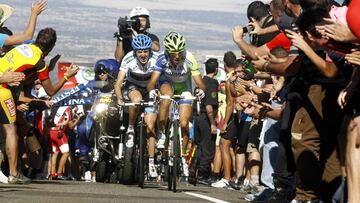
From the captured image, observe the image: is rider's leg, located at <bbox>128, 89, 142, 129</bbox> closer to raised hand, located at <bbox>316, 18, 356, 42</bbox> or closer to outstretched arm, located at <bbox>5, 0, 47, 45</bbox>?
outstretched arm, located at <bbox>5, 0, 47, 45</bbox>

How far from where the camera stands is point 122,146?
840 inches

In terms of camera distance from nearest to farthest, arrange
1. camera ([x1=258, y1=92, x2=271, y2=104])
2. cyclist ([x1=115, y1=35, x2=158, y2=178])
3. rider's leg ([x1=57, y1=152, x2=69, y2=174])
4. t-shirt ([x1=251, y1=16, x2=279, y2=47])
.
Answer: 1. camera ([x1=258, y1=92, x2=271, y2=104])
2. t-shirt ([x1=251, y1=16, x2=279, y2=47])
3. cyclist ([x1=115, y1=35, x2=158, y2=178])
4. rider's leg ([x1=57, y1=152, x2=69, y2=174])

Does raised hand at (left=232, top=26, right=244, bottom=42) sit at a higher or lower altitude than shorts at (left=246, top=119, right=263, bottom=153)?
higher

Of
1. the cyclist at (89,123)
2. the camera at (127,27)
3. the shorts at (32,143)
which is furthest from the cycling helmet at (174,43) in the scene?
the cyclist at (89,123)

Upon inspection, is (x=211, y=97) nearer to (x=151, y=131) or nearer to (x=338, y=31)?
(x=151, y=131)

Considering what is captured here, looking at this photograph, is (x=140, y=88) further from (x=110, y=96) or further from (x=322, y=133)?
(x=322, y=133)

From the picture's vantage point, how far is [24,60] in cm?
1920

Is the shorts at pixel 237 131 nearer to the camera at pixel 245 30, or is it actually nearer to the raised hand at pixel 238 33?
the camera at pixel 245 30

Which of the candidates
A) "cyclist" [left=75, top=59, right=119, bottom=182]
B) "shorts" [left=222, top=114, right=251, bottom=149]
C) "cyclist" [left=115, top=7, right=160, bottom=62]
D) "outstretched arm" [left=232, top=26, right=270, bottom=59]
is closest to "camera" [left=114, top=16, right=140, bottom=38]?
"cyclist" [left=115, top=7, right=160, bottom=62]

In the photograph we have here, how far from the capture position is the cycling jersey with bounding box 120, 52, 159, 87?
21.0 meters

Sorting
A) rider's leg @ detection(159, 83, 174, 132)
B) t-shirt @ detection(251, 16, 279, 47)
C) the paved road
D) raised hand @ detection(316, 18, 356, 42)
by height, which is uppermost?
t-shirt @ detection(251, 16, 279, 47)

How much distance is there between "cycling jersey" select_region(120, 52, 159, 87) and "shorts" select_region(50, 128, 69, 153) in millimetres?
7204

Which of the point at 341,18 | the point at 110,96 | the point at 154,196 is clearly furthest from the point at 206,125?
the point at 341,18

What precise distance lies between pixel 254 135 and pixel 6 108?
3332mm
